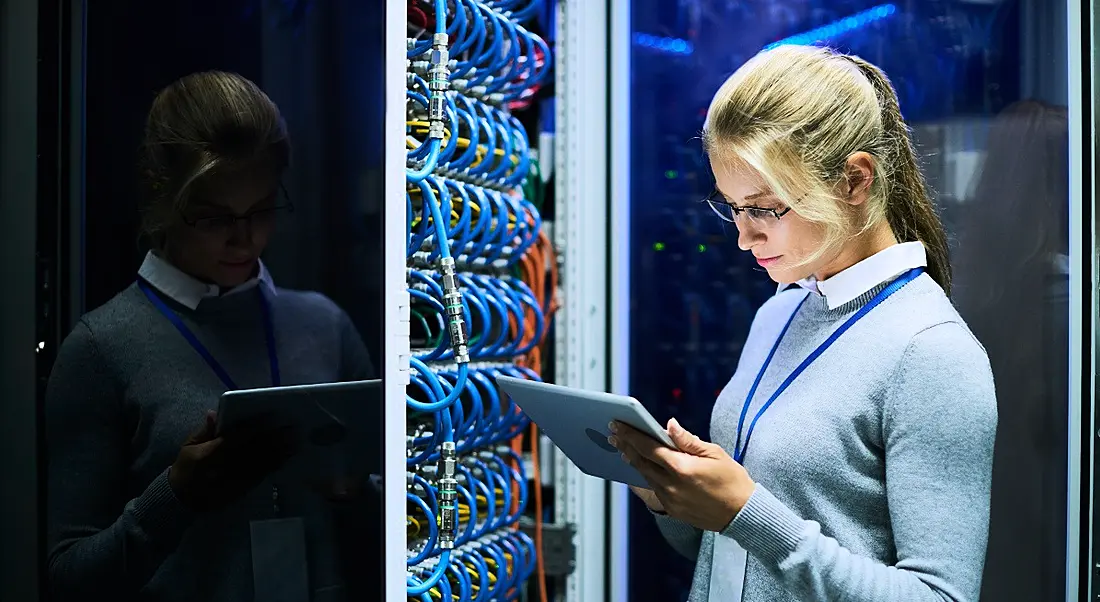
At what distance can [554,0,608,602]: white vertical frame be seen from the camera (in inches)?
85.6

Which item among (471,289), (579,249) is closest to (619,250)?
(579,249)

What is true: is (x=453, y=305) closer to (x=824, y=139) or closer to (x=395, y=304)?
(x=395, y=304)

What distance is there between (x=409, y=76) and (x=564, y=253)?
27.5 inches

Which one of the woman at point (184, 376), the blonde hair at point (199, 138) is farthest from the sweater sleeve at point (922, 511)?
the blonde hair at point (199, 138)

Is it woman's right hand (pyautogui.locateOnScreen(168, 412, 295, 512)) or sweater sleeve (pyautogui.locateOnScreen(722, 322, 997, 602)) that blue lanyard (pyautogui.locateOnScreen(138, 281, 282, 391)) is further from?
sweater sleeve (pyautogui.locateOnScreen(722, 322, 997, 602))

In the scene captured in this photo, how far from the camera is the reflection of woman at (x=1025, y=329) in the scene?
5.42 feet

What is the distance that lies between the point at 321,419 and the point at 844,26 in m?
1.43

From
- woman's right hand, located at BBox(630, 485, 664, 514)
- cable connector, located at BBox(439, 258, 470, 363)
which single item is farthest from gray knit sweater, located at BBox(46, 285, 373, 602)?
woman's right hand, located at BBox(630, 485, 664, 514)

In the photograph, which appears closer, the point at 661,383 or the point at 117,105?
the point at 117,105

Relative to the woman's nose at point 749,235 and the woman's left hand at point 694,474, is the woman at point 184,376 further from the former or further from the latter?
the woman's nose at point 749,235

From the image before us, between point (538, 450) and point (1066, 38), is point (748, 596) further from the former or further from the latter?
point (1066, 38)

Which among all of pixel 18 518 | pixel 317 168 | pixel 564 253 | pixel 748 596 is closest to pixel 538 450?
pixel 564 253

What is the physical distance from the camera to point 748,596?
129 centimetres

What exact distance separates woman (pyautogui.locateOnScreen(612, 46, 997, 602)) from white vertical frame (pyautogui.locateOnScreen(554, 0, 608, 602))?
78 cm
